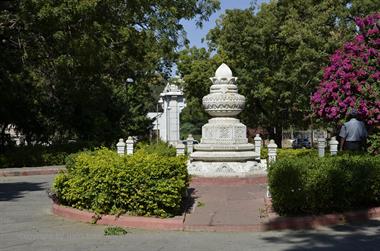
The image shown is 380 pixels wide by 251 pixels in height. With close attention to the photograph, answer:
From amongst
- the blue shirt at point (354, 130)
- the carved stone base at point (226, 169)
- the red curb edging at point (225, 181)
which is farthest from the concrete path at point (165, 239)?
the carved stone base at point (226, 169)

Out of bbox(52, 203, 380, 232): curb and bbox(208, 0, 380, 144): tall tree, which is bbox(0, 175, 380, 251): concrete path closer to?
bbox(52, 203, 380, 232): curb

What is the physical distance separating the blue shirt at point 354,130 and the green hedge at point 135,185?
497 centimetres

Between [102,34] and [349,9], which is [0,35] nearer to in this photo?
[102,34]

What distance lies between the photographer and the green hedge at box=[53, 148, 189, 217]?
350 inches

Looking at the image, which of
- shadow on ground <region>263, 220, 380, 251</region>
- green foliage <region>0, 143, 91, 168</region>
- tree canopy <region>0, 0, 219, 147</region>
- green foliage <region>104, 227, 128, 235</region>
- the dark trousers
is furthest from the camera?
green foliage <region>0, 143, 91, 168</region>

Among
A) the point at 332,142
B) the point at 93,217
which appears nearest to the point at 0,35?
the point at 332,142

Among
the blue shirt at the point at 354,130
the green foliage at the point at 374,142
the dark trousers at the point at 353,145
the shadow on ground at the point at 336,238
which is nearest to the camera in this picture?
the shadow on ground at the point at 336,238

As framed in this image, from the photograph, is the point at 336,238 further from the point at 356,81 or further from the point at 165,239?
the point at 356,81

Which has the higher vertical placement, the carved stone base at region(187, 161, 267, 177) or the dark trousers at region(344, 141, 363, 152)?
the dark trousers at region(344, 141, 363, 152)

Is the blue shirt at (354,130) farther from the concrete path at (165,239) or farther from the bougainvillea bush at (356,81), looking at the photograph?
the concrete path at (165,239)

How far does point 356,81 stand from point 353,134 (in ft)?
9.05

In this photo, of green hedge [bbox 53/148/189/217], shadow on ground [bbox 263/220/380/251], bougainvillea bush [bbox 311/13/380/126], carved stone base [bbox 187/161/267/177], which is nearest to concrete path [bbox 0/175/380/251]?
shadow on ground [bbox 263/220/380/251]

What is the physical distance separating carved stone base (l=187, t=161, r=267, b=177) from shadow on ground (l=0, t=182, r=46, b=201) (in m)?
4.39

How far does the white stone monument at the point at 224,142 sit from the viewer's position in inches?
588
